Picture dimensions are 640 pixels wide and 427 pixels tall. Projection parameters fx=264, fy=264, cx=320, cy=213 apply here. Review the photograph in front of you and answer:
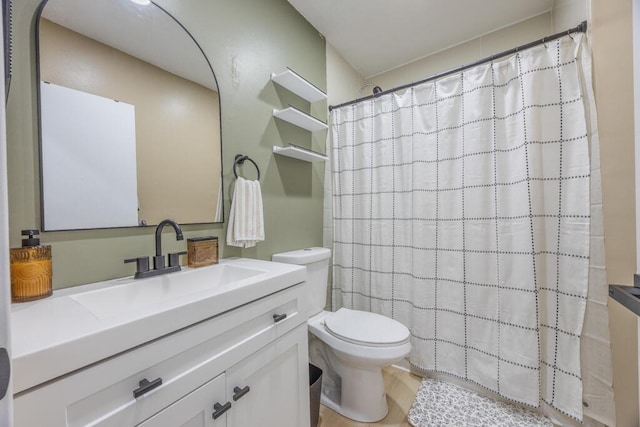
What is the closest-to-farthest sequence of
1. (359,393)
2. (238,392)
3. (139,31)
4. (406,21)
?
(238,392), (139,31), (359,393), (406,21)

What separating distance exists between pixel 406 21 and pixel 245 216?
177 centimetres

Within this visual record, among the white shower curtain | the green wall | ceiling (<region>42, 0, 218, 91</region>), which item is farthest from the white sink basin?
the white shower curtain

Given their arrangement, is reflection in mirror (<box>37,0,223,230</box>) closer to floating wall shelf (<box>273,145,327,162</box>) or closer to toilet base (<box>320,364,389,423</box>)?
floating wall shelf (<box>273,145,327,162</box>)

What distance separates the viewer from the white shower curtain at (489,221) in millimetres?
1314

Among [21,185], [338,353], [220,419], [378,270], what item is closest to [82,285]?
[21,185]

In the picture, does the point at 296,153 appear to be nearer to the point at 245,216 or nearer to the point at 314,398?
the point at 245,216

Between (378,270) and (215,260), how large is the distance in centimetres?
120

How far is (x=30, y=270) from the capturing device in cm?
73

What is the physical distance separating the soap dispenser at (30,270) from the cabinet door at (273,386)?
589 millimetres

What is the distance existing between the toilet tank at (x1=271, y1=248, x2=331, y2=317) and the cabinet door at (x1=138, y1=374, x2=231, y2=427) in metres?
0.82

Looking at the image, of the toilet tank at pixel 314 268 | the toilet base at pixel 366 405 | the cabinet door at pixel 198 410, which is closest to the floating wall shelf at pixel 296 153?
the toilet tank at pixel 314 268

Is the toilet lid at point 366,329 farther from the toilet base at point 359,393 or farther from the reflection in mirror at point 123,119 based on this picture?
the reflection in mirror at point 123,119

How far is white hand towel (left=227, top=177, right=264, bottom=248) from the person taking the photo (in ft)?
4.37

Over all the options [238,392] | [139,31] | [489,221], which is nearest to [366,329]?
[238,392]
